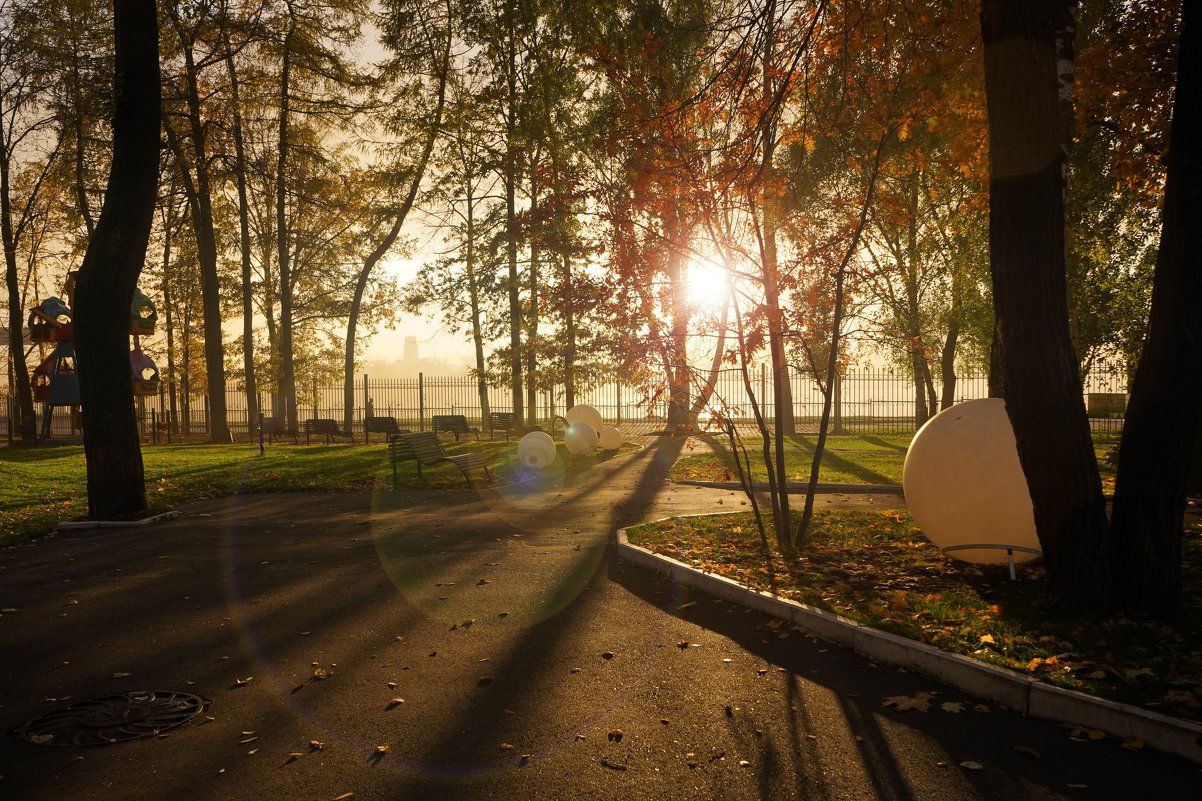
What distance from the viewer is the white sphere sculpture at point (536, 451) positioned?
18.4 m

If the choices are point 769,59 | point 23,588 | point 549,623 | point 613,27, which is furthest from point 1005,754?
point 613,27

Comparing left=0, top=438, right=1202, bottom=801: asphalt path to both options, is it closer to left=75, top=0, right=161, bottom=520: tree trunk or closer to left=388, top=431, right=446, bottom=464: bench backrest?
left=75, top=0, right=161, bottom=520: tree trunk

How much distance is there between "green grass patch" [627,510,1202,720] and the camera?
4.79 meters

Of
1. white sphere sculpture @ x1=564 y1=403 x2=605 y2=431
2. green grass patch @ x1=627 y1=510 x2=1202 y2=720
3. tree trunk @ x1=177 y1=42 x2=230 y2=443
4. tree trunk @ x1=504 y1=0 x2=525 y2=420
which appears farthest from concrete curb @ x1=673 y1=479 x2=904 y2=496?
tree trunk @ x1=177 y1=42 x2=230 y2=443

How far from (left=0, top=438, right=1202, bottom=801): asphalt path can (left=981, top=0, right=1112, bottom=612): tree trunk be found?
168 cm

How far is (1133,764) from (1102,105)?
10467mm

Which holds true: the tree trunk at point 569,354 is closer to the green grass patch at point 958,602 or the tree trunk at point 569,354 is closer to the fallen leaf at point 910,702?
the green grass patch at point 958,602

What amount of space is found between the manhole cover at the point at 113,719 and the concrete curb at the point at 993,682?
4003mm

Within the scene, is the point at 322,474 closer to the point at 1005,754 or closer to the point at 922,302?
the point at 1005,754

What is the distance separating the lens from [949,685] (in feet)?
16.6

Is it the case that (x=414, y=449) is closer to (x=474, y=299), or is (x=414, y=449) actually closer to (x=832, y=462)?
(x=832, y=462)

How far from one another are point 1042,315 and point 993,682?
2.55m

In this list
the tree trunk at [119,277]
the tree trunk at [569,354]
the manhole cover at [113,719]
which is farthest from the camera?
the tree trunk at [569,354]

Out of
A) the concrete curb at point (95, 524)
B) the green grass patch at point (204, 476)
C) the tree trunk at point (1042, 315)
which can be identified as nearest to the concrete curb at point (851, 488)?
the green grass patch at point (204, 476)
